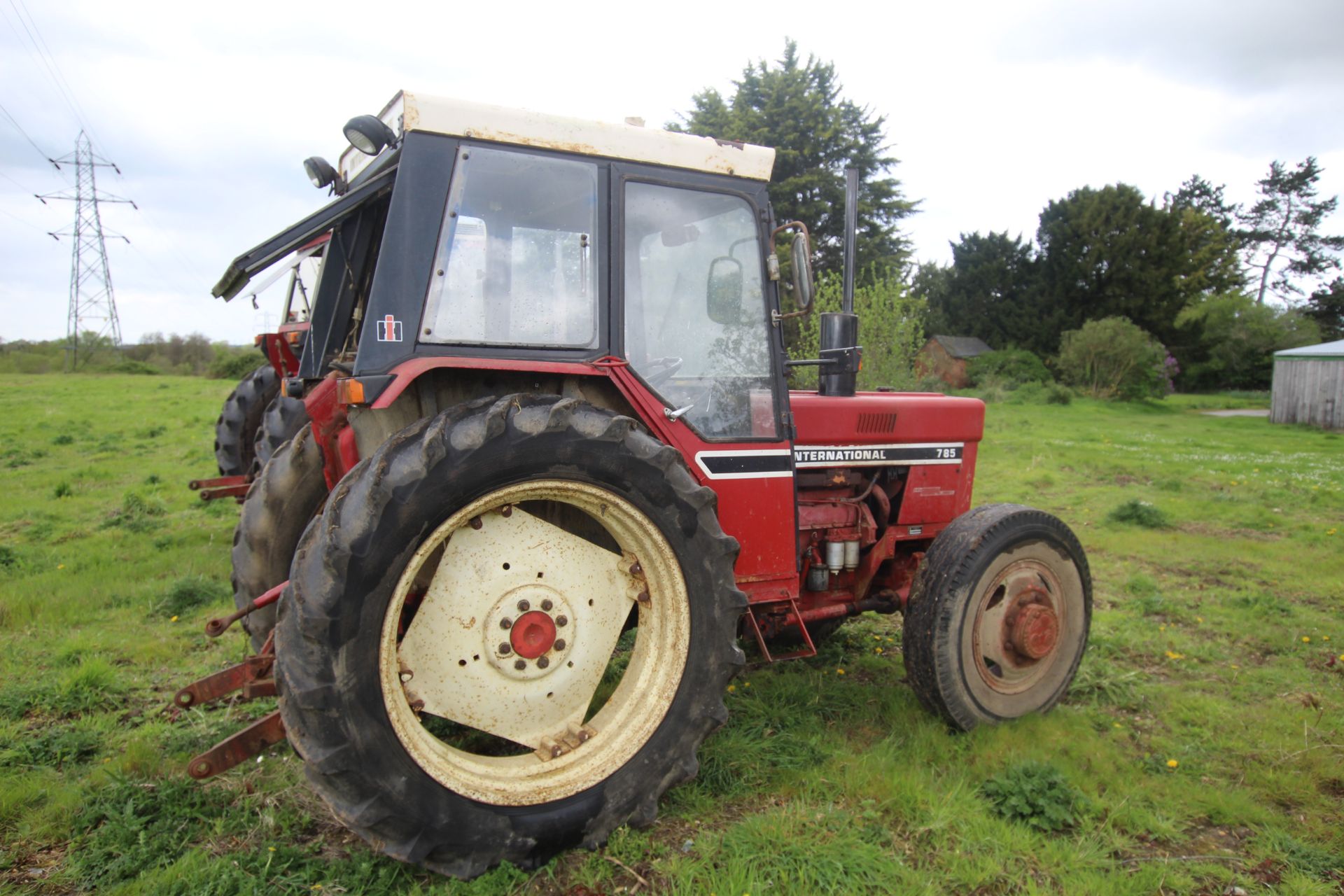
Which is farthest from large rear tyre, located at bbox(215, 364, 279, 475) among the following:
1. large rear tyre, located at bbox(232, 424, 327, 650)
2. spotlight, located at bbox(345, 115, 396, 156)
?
spotlight, located at bbox(345, 115, 396, 156)

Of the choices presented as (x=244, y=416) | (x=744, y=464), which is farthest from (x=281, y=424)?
(x=744, y=464)

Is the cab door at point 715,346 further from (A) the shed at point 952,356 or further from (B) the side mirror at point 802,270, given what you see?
(A) the shed at point 952,356

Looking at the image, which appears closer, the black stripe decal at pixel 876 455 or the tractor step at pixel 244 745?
the tractor step at pixel 244 745

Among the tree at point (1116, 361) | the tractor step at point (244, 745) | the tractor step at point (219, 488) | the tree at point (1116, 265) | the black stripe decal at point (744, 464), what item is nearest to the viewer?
the tractor step at point (244, 745)

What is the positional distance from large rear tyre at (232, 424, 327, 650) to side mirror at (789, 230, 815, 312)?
7.47 feet

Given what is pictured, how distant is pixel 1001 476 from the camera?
487 inches

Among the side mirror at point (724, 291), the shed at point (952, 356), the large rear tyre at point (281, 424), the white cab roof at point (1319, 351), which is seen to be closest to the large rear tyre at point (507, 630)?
the side mirror at point (724, 291)

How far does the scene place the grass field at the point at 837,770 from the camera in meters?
2.87

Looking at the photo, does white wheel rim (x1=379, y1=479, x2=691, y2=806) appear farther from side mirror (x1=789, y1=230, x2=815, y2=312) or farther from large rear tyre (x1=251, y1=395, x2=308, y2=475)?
large rear tyre (x1=251, y1=395, x2=308, y2=475)

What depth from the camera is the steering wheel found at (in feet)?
11.1

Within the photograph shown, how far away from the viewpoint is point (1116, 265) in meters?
38.6

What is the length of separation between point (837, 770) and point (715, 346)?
74.6 inches

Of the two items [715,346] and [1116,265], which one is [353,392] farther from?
[1116,265]

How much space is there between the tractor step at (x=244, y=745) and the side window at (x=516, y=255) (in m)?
1.39
